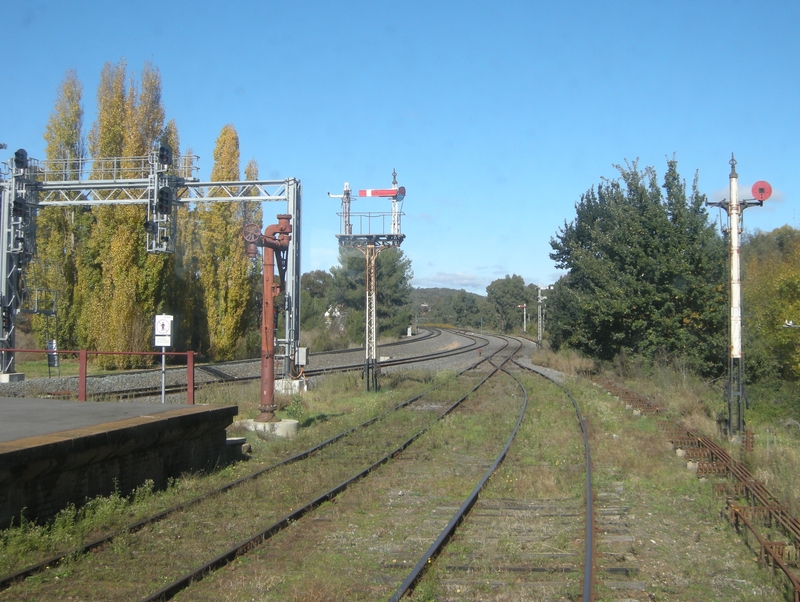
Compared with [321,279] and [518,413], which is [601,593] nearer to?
[518,413]

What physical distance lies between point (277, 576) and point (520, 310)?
112 meters

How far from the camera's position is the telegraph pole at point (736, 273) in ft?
41.4

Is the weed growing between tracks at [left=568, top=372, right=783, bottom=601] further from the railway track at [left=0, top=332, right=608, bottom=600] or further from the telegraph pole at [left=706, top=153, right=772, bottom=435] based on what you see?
the telegraph pole at [left=706, top=153, right=772, bottom=435]

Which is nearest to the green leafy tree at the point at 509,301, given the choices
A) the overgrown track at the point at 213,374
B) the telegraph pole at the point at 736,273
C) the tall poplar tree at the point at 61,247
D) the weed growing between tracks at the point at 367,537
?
the overgrown track at the point at 213,374

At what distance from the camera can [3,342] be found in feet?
69.8

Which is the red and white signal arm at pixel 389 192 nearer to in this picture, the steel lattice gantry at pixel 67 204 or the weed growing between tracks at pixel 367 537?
the steel lattice gantry at pixel 67 204

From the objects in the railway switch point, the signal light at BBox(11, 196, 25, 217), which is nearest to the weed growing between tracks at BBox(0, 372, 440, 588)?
the railway switch point

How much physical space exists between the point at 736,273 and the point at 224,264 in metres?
27.0

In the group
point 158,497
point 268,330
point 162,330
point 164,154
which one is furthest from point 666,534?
point 164,154

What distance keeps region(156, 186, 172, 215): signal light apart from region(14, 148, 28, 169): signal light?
534 cm

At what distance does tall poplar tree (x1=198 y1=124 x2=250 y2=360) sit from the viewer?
1358 inches

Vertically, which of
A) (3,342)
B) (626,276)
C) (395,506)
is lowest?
(395,506)

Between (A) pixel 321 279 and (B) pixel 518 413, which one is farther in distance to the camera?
(A) pixel 321 279

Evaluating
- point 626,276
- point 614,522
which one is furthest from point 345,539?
point 626,276
